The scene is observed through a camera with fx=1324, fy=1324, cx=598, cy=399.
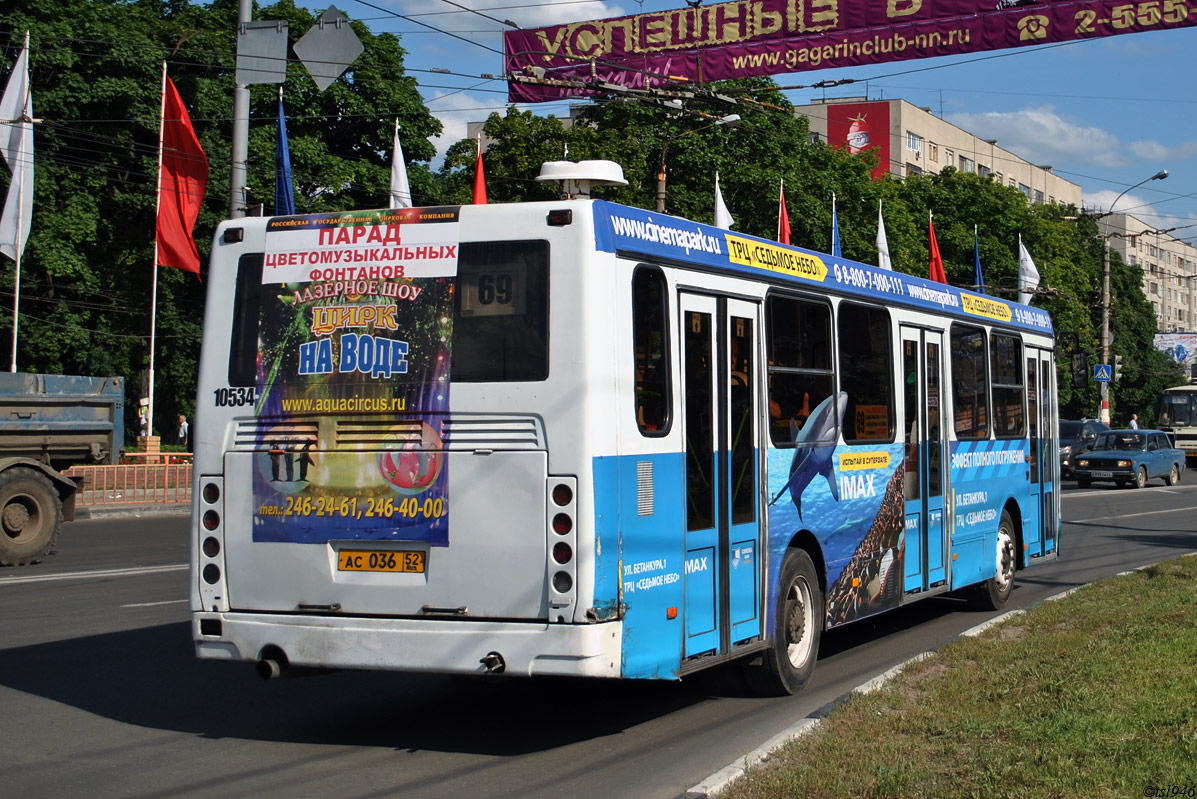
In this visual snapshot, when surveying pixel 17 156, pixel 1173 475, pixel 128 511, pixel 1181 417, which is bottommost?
pixel 128 511

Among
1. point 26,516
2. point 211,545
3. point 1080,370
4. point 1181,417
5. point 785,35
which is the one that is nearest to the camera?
point 211,545

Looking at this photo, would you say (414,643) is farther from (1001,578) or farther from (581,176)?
(1001,578)

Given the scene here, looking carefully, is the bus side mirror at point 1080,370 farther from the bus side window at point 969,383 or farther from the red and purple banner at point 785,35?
the red and purple banner at point 785,35

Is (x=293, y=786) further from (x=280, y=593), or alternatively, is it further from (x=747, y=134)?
(x=747, y=134)

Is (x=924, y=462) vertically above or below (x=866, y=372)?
below

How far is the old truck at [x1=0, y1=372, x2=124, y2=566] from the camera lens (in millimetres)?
16375

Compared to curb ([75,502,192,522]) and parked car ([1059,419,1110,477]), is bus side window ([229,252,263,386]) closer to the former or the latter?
curb ([75,502,192,522])

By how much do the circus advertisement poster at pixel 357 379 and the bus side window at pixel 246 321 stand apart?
6cm

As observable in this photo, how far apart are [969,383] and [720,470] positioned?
16.9 ft

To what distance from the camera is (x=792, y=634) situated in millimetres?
8766

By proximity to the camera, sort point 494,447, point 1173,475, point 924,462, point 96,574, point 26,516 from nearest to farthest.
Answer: point 494,447
point 924,462
point 96,574
point 26,516
point 1173,475

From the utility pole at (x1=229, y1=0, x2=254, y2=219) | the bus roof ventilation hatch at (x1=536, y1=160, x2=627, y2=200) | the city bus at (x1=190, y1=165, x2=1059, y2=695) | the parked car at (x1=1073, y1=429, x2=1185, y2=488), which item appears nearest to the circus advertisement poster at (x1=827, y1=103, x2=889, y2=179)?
the parked car at (x1=1073, y1=429, x2=1185, y2=488)

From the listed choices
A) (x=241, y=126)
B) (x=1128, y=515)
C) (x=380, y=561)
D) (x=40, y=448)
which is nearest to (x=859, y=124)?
(x=1128, y=515)

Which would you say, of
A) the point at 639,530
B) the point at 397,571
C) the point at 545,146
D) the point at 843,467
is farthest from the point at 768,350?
the point at 545,146
